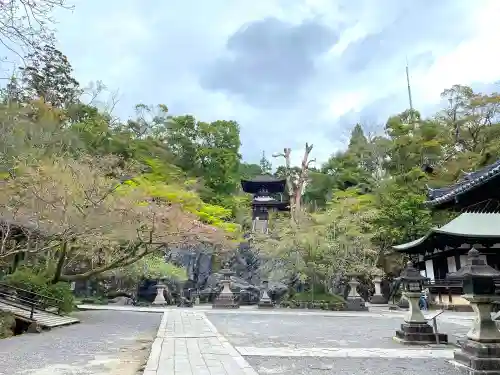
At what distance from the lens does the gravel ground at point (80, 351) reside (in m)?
7.05

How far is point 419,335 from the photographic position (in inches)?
370

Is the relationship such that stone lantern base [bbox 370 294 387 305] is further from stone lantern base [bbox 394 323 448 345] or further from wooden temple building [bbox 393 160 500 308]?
stone lantern base [bbox 394 323 448 345]

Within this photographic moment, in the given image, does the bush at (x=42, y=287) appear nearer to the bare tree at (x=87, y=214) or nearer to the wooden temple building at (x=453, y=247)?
the bare tree at (x=87, y=214)

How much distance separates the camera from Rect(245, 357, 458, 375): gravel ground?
21.2ft

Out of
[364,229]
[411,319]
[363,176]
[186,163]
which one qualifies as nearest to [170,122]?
[186,163]

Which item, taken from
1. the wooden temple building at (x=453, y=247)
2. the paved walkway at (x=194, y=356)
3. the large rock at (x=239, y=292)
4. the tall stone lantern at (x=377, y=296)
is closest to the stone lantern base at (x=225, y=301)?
the large rock at (x=239, y=292)

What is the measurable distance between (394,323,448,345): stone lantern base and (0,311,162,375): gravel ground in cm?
605

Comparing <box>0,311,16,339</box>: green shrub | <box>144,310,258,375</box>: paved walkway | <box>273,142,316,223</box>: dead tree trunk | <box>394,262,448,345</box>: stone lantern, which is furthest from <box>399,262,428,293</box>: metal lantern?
<box>273,142,316,223</box>: dead tree trunk

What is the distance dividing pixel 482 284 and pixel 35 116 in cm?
2560

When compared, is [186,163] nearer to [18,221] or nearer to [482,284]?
[18,221]

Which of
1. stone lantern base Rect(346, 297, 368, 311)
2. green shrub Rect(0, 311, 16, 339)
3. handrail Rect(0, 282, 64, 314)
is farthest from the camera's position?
stone lantern base Rect(346, 297, 368, 311)

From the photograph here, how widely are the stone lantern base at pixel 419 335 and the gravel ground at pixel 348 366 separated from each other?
77.1 inches

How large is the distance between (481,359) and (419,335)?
11.1 feet

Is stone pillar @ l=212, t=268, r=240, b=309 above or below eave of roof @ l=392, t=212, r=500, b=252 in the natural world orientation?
below
